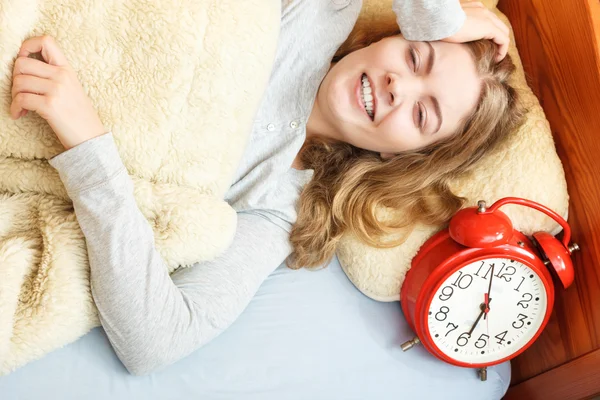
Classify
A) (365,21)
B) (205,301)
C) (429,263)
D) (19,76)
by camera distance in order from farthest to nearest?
(365,21), (429,263), (205,301), (19,76)

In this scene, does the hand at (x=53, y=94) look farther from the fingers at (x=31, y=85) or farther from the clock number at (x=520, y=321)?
the clock number at (x=520, y=321)

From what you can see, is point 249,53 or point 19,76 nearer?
point 19,76

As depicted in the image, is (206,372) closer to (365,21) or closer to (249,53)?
(249,53)

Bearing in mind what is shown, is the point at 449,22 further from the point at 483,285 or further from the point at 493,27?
the point at 483,285

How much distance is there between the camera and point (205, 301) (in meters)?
1.01

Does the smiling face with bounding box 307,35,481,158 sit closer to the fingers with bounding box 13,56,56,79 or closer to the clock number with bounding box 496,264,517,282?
the clock number with bounding box 496,264,517,282

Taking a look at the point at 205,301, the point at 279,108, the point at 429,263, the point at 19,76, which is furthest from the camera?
the point at 279,108

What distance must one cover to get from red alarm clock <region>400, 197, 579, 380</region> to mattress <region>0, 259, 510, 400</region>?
7 centimetres

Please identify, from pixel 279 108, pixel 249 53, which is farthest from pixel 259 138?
pixel 249 53

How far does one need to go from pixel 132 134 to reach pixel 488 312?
736 millimetres

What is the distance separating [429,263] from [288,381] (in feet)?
1.14

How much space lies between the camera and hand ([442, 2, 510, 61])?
1.12 m

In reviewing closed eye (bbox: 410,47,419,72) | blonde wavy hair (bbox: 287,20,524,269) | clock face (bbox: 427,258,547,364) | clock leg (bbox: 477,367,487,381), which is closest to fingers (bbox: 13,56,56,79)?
Result: blonde wavy hair (bbox: 287,20,524,269)

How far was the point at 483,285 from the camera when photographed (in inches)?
43.4
